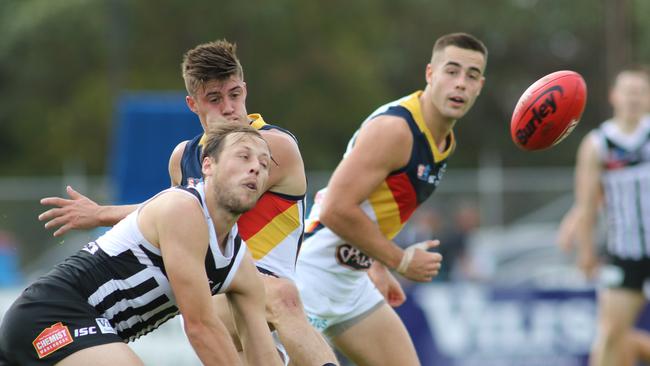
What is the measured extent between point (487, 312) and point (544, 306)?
0.59m

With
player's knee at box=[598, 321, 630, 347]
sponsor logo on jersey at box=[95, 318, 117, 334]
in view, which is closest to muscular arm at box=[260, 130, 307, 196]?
sponsor logo on jersey at box=[95, 318, 117, 334]

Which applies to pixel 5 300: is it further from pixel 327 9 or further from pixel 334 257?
pixel 327 9

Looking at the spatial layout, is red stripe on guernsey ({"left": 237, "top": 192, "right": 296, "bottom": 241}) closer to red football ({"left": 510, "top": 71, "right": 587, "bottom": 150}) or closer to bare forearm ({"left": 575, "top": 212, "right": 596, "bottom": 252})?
red football ({"left": 510, "top": 71, "right": 587, "bottom": 150})

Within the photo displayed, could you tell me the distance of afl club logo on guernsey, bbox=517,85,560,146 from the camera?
6227 mm

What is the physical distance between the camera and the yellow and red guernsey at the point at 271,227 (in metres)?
5.83

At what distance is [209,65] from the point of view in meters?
5.61

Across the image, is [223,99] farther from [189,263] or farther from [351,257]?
[351,257]

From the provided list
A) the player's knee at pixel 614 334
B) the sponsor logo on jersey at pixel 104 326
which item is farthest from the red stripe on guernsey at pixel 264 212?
the player's knee at pixel 614 334

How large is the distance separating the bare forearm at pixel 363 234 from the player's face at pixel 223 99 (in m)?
0.97

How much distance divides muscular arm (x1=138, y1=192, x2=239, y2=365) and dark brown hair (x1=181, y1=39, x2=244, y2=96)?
0.99 meters

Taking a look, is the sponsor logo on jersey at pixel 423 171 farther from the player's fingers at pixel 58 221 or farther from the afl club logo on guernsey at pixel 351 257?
the player's fingers at pixel 58 221

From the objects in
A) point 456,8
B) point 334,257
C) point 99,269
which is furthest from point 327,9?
point 99,269

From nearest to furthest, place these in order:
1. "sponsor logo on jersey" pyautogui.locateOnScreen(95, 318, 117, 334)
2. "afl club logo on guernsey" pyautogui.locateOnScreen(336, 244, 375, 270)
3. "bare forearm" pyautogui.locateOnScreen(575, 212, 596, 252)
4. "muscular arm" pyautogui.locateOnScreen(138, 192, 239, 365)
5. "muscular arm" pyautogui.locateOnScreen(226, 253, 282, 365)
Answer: "muscular arm" pyautogui.locateOnScreen(138, 192, 239, 365) < "sponsor logo on jersey" pyautogui.locateOnScreen(95, 318, 117, 334) < "muscular arm" pyautogui.locateOnScreen(226, 253, 282, 365) < "afl club logo on guernsey" pyautogui.locateOnScreen(336, 244, 375, 270) < "bare forearm" pyautogui.locateOnScreen(575, 212, 596, 252)

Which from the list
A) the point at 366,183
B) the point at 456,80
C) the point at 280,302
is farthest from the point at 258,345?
the point at 456,80
